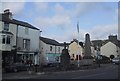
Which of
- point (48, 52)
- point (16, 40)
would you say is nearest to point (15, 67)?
point (16, 40)

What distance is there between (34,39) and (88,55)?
482 inches

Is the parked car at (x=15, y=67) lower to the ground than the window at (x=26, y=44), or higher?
lower

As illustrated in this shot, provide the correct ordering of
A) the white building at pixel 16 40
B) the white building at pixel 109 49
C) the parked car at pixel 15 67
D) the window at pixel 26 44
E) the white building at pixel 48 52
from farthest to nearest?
the white building at pixel 109 49 < the white building at pixel 48 52 < the window at pixel 26 44 < the white building at pixel 16 40 < the parked car at pixel 15 67

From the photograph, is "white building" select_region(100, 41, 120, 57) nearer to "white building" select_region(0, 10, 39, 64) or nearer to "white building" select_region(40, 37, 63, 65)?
"white building" select_region(40, 37, 63, 65)

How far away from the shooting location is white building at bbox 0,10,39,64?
1922 inches

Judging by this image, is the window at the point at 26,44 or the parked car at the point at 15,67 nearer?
the parked car at the point at 15,67

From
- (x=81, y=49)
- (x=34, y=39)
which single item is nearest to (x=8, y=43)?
(x=34, y=39)

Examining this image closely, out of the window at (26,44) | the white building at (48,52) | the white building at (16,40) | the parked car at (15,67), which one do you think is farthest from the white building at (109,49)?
the parked car at (15,67)

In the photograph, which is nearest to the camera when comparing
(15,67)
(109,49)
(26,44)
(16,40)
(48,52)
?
(15,67)

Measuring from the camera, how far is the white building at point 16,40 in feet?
160

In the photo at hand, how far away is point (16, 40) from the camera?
52.0m

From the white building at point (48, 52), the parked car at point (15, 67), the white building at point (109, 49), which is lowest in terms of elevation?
the parked car at point (15, 67)

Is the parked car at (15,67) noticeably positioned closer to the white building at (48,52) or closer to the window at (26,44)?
the window at (26,44)

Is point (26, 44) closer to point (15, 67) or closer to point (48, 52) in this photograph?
point (48, 52)
